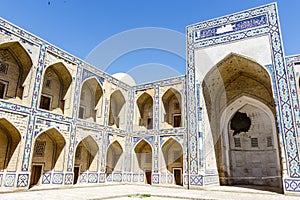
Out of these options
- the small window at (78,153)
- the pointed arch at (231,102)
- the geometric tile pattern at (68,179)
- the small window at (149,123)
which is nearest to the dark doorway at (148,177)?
the small window at (149,123)

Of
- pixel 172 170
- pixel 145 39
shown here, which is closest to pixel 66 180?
pixel 172 170

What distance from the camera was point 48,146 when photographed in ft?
38.7

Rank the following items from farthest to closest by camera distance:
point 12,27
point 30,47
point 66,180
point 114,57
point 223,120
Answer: point 223,120, point 114,57, point 66,180, point 30,47, point 12,27

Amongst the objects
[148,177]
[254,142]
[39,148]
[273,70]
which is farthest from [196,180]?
[39,148]

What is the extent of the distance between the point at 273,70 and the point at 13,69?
11.8 metres

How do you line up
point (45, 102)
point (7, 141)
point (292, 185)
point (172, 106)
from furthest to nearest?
point (172, 106) → point (45, 102) → point (7, 141) → point (292, 185)

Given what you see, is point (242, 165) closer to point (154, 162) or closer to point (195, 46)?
point (154, 162)

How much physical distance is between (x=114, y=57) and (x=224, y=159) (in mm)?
9146

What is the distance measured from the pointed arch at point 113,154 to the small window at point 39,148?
4297 millimetres

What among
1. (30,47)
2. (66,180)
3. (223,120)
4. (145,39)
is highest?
(145,39)

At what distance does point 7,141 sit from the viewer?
10195 millimetres

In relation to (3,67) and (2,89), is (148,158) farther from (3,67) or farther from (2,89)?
(3,67)

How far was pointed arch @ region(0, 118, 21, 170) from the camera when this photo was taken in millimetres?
9703

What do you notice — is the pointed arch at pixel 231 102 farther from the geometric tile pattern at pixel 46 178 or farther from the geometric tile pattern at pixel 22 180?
the geometric tile pattern at pixel 22 180
